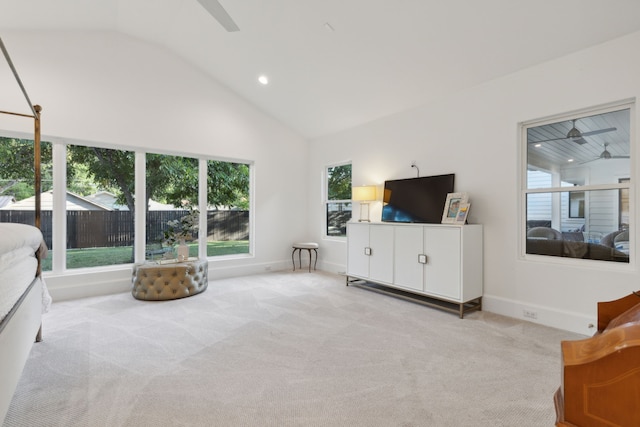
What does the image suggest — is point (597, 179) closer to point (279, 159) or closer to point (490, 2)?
point (490, 2)

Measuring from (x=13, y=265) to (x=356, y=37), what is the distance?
3595 mm

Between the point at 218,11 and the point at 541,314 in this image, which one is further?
the point at 541,314

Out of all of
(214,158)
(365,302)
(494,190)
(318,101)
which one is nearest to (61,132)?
(214,158)

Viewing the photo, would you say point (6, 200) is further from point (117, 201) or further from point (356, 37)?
point (356, 37)

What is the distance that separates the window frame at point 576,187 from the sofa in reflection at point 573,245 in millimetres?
42

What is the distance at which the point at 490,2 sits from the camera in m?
2.69

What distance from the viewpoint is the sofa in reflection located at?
2.79 m

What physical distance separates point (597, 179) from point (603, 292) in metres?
1.05

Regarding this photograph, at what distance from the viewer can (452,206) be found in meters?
3.71

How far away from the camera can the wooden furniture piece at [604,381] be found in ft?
2.51

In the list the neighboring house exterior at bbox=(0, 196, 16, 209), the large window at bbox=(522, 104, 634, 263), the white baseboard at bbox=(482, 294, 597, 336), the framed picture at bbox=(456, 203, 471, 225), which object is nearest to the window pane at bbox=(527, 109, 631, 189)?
the large window at bbox=(522, 104, 634, 263)

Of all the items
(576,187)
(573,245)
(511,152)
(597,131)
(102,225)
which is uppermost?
(597,131)

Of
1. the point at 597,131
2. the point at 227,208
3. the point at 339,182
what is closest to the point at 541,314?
the point at 597,131

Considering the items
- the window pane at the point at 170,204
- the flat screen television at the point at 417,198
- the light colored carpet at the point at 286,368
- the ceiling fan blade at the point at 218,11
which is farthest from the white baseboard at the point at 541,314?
the window pane at the point at 170,204
